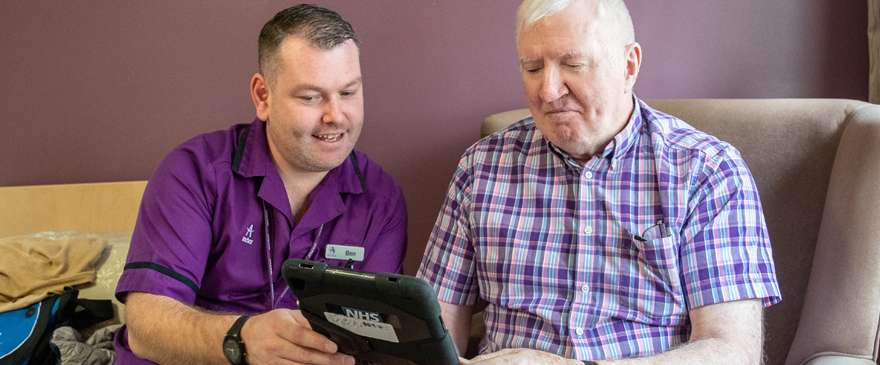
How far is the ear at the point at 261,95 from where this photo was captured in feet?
5.03

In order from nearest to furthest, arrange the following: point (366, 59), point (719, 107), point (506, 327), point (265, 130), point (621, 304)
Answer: point (621, 304) → point (506, 327) → point (719, 107) → point (265, 130) → point (366, 59)

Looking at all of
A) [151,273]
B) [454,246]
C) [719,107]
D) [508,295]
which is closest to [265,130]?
[151,273]

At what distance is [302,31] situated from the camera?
1442 millimetres

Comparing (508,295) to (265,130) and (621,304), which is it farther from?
(265,130)

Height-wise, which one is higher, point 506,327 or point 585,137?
point 585,137

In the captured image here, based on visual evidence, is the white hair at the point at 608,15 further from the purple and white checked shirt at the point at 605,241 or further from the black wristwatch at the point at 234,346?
the black wristwatch at the point at 234,346

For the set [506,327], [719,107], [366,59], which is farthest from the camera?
[366,59]

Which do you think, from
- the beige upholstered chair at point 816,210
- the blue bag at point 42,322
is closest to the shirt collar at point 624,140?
the beige upholstered chair at point 816,210

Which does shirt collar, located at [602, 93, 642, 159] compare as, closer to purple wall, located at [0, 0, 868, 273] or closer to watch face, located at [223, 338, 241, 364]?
purple wall, located at [0, 0, 868, 273]

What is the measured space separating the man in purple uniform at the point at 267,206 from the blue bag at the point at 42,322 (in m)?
0.39

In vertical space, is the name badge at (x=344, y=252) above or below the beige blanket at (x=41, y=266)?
above

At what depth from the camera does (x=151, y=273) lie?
1.32 m

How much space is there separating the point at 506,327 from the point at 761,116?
0.80 meters

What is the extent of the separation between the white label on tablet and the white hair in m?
0.73
